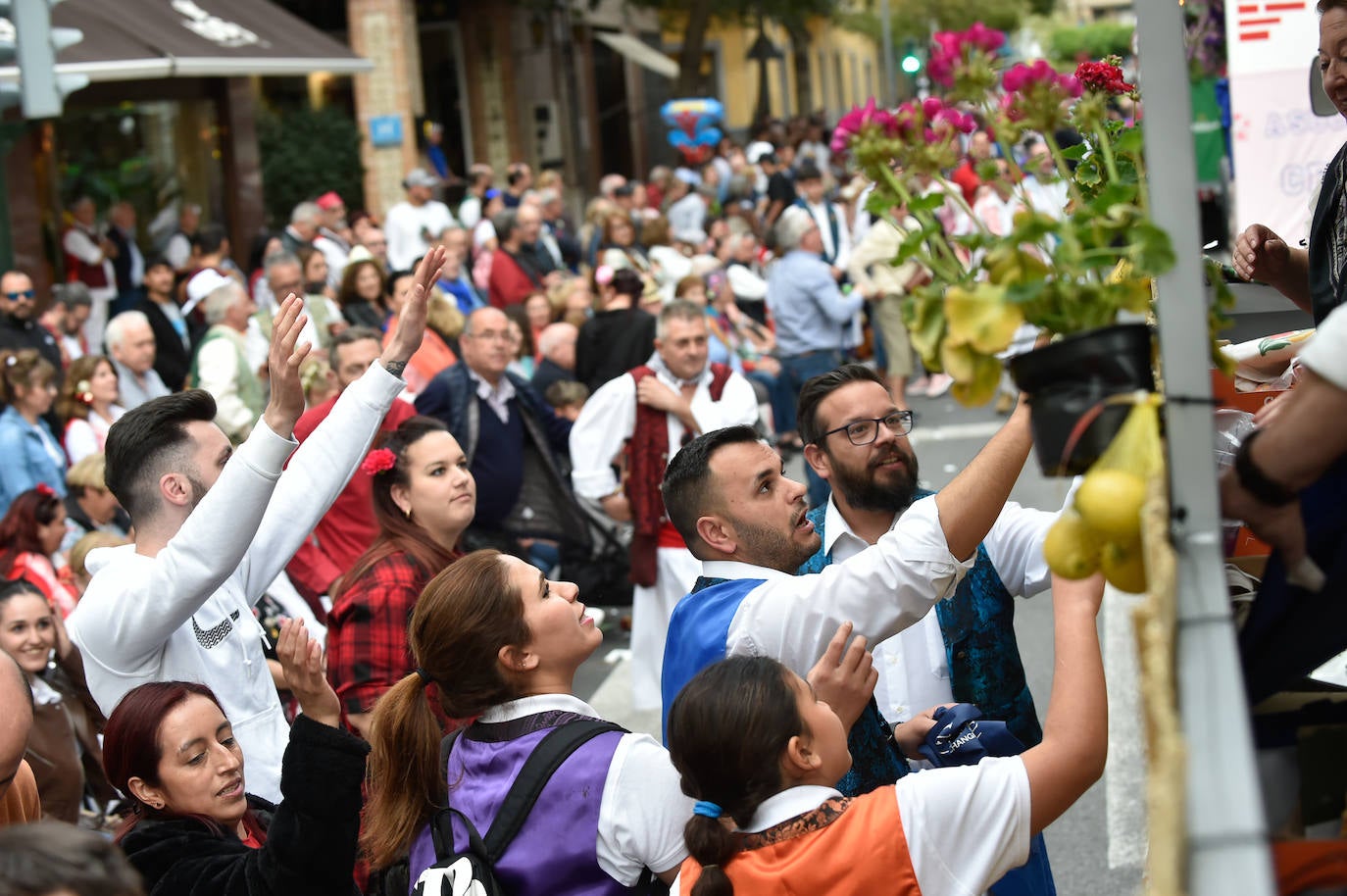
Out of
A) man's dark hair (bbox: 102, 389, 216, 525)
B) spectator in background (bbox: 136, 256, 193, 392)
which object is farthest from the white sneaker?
man's dark hair (bbox: 102, 389, 216, 525)

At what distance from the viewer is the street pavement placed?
5.05 m

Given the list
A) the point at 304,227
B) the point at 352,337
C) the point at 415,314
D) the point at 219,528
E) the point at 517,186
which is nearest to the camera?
the point at 219,528

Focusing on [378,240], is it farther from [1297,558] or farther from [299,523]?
[1297,558]

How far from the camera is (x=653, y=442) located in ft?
23.4

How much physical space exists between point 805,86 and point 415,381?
126 feet

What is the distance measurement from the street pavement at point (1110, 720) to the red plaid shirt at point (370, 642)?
1.90 metres

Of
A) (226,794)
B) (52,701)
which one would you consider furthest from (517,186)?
(226,794)

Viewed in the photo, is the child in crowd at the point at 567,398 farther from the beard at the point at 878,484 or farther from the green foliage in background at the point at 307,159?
the green foliage in background at the point at 307,159

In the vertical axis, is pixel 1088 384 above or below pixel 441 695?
above

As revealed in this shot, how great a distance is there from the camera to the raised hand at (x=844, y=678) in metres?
2.59

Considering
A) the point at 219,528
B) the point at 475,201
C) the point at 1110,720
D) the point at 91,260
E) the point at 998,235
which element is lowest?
the point at 1110,720

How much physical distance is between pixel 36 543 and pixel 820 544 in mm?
4402

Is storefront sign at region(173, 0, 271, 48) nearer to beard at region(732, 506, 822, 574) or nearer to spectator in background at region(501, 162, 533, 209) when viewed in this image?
spectator in background at region(501, 162, 533, 209)

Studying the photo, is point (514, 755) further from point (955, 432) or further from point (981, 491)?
point (955, 432)
